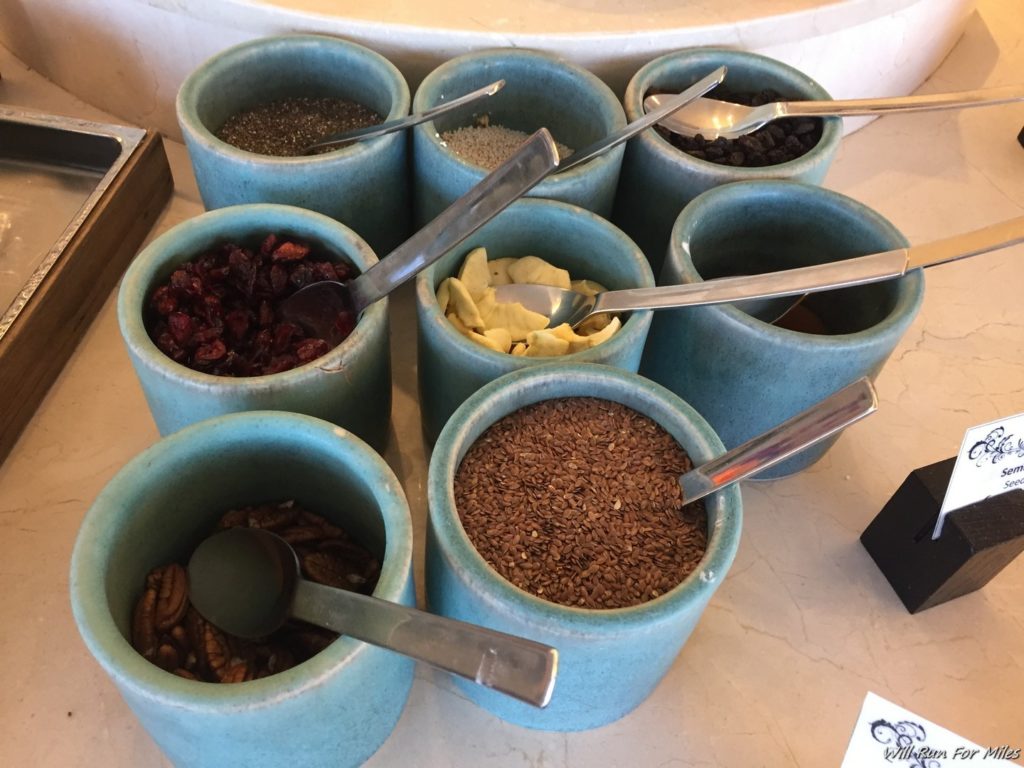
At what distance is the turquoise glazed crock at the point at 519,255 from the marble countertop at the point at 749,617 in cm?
14

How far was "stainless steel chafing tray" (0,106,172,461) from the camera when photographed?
0.82 m

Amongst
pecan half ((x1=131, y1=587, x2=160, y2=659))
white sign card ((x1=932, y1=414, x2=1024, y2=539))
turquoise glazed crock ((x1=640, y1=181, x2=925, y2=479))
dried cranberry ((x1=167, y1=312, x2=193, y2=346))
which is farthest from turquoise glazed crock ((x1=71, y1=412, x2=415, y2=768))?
white sign card ((x1=932, y1=414, x2=1024, y2=539))

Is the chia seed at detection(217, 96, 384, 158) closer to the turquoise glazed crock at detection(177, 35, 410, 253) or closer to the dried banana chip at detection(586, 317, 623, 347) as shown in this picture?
the turquoise glazed crock at detection(177, 35, 410, 253)

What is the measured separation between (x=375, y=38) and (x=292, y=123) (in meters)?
0.14

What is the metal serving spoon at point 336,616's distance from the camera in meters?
0.45

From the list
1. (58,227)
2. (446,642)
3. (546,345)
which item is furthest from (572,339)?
(58,227)

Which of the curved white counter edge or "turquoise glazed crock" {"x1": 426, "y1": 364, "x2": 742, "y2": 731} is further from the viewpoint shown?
the curved white counter edge

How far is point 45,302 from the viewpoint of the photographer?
2.74 ft

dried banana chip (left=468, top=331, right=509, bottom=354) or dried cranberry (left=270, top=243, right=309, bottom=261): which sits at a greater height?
dried cranberry (left=270, top=243, right=309, bottom=261)

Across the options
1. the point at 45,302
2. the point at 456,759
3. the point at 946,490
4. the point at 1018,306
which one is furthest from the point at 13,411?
the point at 1018,306

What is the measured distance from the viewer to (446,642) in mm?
482

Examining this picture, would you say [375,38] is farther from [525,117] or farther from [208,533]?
[208,533]

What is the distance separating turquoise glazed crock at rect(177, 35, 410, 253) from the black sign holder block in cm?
59

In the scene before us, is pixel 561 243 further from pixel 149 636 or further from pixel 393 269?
pixel 149 636
